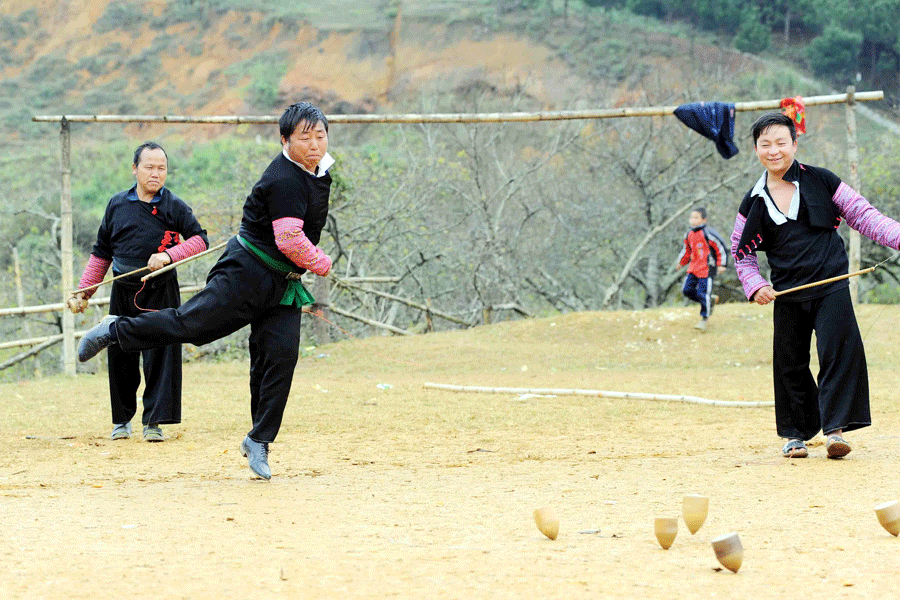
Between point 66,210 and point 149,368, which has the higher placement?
point 66,210

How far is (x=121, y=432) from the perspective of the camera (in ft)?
21.2

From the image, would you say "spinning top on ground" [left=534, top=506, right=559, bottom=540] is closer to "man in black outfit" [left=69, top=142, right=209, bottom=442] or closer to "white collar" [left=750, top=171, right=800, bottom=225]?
"white collar" [left=750, top=171, right=800, bottom=225]

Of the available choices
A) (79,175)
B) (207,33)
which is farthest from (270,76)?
(79,175)

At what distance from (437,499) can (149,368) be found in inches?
A: 116

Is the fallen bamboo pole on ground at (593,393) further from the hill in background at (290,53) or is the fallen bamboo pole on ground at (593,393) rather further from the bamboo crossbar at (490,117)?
the hill in background at (290,53)

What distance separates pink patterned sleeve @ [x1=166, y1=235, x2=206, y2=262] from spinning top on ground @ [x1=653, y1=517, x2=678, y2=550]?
12.7 ft

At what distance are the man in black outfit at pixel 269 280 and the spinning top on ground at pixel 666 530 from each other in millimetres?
2048

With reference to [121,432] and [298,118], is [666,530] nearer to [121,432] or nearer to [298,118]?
[298,118]

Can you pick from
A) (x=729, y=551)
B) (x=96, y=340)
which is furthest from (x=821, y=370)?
(x=96, y=340)

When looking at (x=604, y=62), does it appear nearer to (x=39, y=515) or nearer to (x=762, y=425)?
(x=762, y=425)

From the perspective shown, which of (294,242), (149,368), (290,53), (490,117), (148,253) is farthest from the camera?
(290,53)

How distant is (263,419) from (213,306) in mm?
589

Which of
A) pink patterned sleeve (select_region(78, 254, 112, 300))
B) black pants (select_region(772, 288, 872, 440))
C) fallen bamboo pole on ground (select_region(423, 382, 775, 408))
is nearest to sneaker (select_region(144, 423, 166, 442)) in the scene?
pink patterned sleeve (select_region(78, 254, 112, 300))

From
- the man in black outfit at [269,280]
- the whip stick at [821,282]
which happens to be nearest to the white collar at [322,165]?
the man in black outfit at [269,280]
